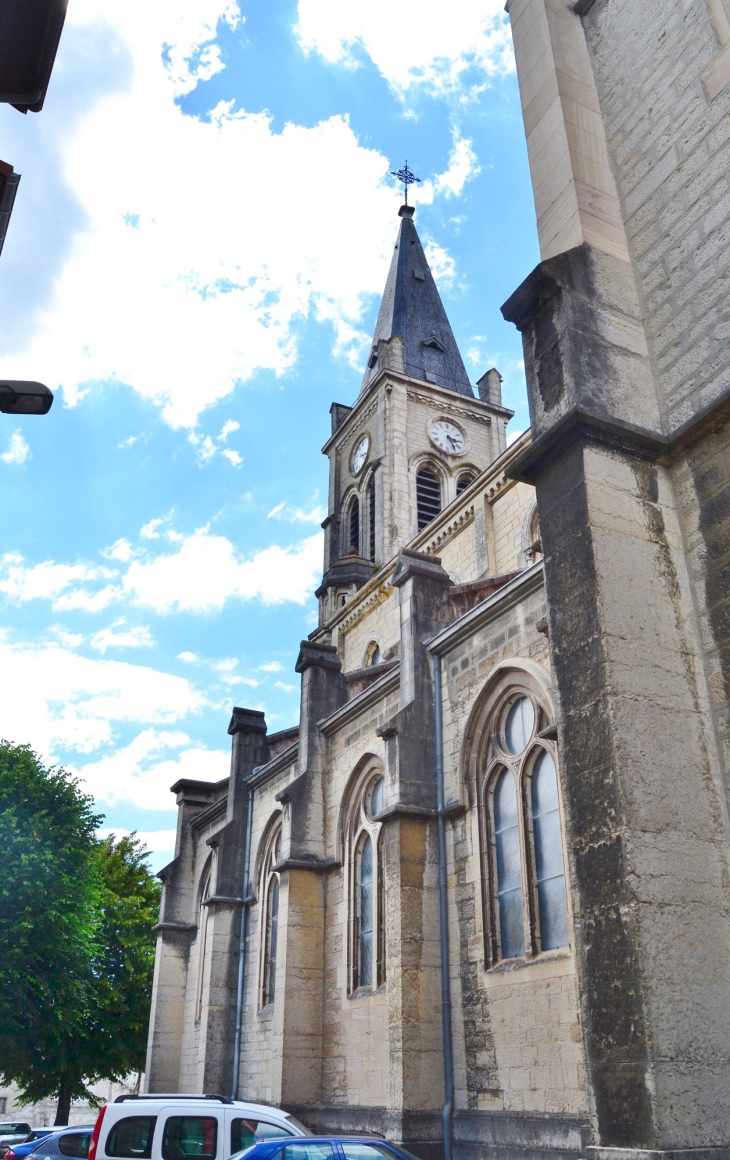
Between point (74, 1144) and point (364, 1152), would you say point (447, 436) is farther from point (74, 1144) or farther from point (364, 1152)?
point (364, 1152)

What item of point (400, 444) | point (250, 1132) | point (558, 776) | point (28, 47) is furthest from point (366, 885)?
point (400, 444)

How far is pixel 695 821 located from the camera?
5199mm

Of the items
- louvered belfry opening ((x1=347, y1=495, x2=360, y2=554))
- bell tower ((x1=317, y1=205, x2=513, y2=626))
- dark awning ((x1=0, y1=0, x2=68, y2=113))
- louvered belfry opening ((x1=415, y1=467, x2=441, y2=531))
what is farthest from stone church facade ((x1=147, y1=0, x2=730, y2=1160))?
louvered belfry opening ((x1=347, y1=495, x2=360, y2=554))

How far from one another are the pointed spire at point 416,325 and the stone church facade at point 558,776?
70.7 ft

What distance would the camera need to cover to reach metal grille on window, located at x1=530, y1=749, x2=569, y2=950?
1020 cm

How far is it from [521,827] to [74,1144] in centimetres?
716

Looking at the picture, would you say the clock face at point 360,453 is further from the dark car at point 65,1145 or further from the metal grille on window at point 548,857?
the dark car at point 65,1145

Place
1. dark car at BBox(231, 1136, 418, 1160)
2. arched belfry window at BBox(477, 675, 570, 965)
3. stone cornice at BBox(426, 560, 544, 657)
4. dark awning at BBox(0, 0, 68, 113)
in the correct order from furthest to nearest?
stone cornice at BBox(426, 560, 544, 657)
arched belfry window at BBox(477, 675, 570, 965)
dark car at BBox(231, 1136, 418, 1160)
dark awning at BBox(0, 0, 68, 113)

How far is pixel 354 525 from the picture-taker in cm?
4088

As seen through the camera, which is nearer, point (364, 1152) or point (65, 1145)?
point (364, 1152)

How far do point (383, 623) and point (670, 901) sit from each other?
23.2 meters

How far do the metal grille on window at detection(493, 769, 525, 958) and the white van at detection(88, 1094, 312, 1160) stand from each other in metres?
3.09

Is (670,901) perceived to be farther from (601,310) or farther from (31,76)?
(31,76)

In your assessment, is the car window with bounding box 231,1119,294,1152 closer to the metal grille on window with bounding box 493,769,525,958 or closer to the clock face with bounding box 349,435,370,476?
the metal grille on window with bounding box 493,769,525,958
